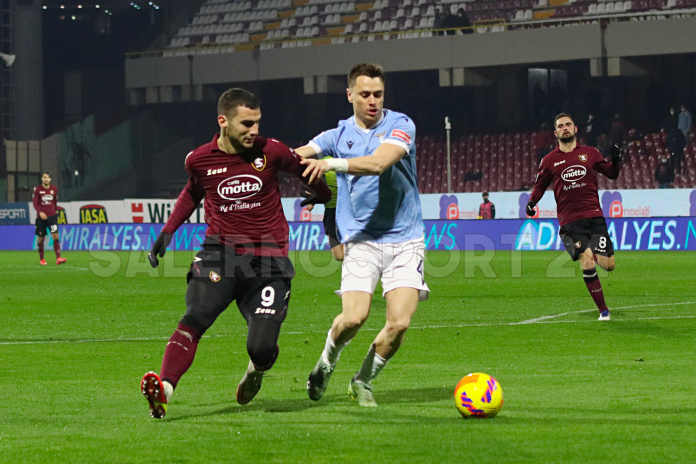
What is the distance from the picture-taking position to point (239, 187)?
6258 mm

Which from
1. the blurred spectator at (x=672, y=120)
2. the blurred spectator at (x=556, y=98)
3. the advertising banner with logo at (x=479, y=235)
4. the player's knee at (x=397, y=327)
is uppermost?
the blurred spectator at (x=556, y=98)

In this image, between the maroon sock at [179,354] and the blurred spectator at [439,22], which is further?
the blurred spectator at [439,22]

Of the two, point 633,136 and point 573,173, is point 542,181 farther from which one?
point 633,136

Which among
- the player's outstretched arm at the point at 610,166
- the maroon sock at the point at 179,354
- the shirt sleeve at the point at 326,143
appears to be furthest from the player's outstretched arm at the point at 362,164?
the player's outstretched arm at the point at 610,166

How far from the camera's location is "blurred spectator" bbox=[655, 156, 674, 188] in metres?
31.5

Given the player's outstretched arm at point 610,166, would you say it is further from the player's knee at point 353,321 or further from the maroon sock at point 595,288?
the player's knee at point 353,321

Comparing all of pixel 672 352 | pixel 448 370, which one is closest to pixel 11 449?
pixel 448 370

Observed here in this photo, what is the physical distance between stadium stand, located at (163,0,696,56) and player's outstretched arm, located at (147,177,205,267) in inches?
1194

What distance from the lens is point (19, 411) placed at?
6406 mm

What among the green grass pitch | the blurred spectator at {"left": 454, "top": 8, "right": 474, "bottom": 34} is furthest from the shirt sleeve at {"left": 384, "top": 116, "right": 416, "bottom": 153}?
the blurred spectator at {"left": 454, "top": 8, "right": 474, "bottom": 34}

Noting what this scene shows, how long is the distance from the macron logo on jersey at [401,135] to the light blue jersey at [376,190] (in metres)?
0.10

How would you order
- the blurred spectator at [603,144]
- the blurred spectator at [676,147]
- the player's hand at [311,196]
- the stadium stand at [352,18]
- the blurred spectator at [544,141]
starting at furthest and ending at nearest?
the stadium stand at [352,18] < the blurred spectator at [544,141] < the blurred spectator at [603,144] < the blurred spectator at [676,147] < the player's hand at [311,196]

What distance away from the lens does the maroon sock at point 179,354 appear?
5.89 m

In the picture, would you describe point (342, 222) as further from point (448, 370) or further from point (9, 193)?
point (9, 193)
